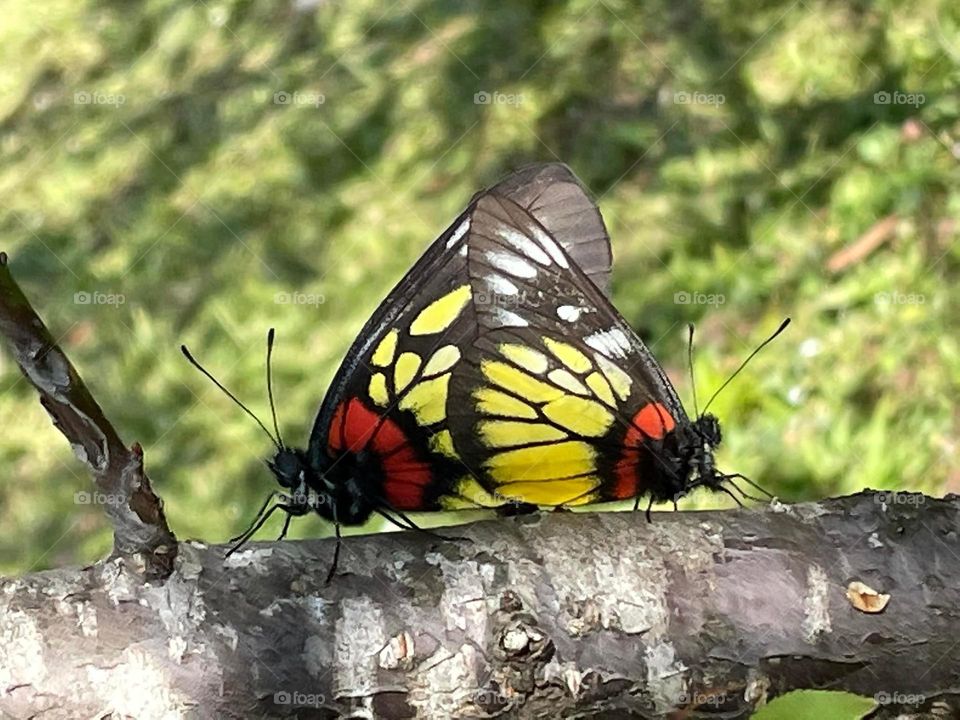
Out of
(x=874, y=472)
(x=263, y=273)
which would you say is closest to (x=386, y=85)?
(x=263, y=273)

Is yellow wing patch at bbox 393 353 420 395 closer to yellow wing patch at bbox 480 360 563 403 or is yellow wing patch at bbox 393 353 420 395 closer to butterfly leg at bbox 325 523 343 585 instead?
yellow wing patch at bbox 480 360 563 403

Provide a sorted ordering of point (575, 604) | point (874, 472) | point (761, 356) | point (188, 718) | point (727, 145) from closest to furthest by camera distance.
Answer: point (188, 718) < point (575, 604) < point (874, 472) < point (761, 356) < point (727, 145)

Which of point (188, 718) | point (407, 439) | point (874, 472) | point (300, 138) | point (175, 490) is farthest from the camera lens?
point (300, 138)

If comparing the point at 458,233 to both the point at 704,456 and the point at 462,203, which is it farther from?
the point at 462,203

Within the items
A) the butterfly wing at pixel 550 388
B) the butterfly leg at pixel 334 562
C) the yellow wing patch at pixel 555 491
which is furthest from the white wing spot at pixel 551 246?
the butterfly leg at pixel 334 562

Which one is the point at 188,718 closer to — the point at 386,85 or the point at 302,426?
the point at 302,426

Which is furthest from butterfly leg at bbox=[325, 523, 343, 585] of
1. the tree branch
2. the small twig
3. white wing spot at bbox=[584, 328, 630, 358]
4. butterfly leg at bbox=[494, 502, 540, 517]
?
white wing spot at bbox=[584, 328, 630, 358]
